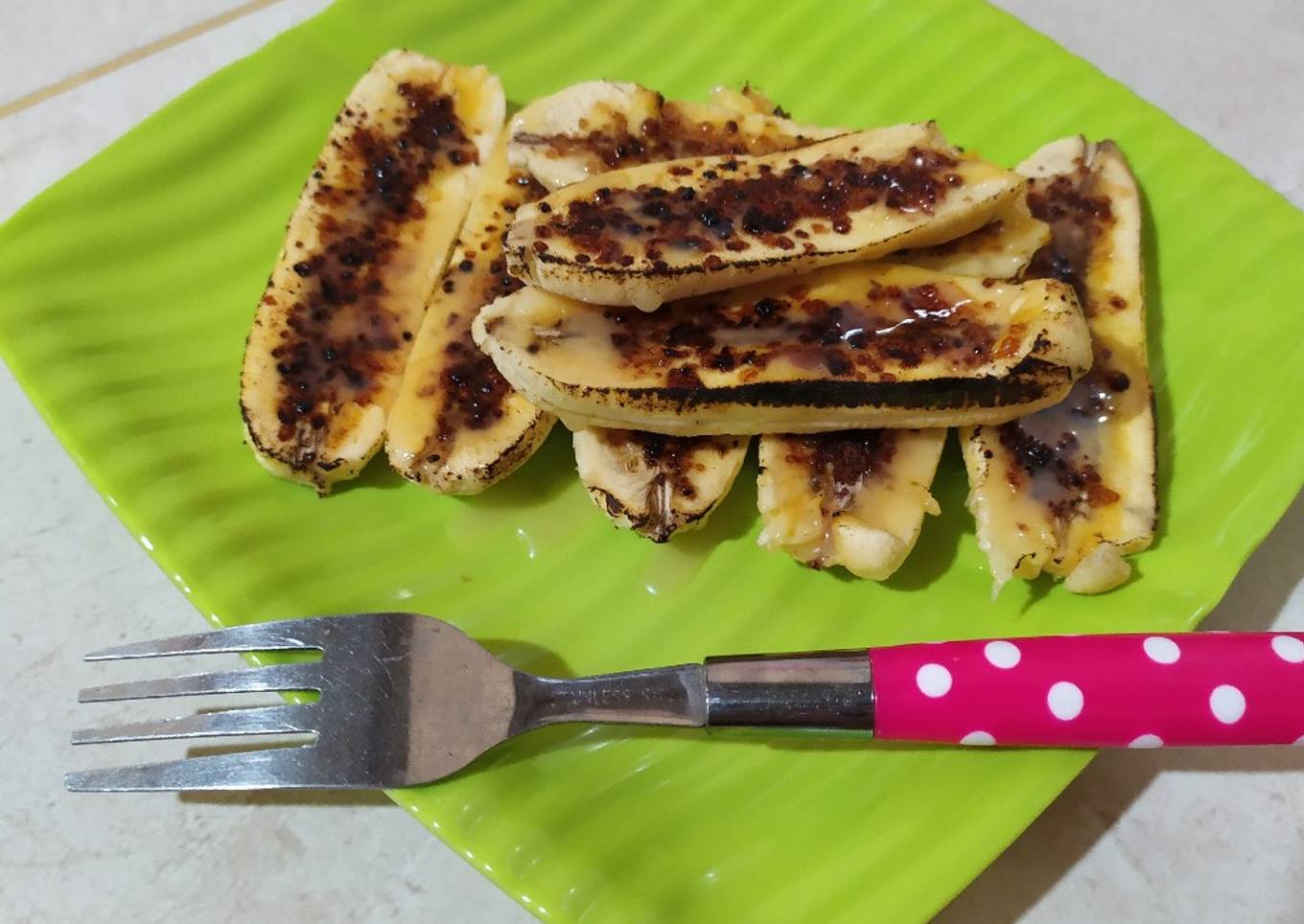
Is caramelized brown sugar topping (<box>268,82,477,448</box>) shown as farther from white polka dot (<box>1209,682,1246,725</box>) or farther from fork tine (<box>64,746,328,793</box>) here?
white polka dot (<box>1209,682,1246,725</box>)

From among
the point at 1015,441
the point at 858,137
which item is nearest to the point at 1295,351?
the point at 1015,441

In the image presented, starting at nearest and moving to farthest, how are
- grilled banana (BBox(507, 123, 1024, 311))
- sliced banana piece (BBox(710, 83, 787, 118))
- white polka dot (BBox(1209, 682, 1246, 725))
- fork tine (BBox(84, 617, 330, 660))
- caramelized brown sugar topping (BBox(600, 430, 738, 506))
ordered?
white polka dot (BBox(1209, 682, 1246, 725)) → fork tine (BBox(84, 617, 330, 660)) → grilled banana (BBox(507, 123, 1024, 311)) → caramelized brown sugar topping (BBox(600, 430, 738, 506)) → sliced banana piece (BBox(710, 83, 787, 118))

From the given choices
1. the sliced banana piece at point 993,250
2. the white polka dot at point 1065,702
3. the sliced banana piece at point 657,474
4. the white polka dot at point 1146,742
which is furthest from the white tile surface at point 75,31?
the white polka dot at point 1146,742

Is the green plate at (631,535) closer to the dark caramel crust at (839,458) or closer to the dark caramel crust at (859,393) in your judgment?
the dark caramel crust at (839,458)

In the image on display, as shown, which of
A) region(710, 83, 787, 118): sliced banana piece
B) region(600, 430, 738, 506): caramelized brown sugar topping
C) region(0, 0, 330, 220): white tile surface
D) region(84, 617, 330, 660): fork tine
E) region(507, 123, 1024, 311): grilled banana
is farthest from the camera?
region(0, 0, 330, 220): white tile surface

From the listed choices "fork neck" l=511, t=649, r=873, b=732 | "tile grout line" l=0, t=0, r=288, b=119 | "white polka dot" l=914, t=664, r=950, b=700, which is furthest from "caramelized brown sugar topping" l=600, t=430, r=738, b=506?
"tile grout line" l=0, t=0, r=288, b=119
